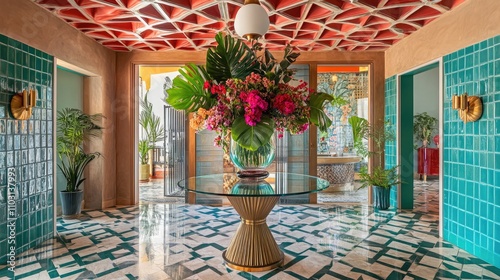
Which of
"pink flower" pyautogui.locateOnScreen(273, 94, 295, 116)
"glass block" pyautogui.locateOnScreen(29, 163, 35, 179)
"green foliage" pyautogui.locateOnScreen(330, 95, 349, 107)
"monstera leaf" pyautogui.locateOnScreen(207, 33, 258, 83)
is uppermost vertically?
"green foliage" pyautogui.locateOnScreen(330, 95, 349, 107)

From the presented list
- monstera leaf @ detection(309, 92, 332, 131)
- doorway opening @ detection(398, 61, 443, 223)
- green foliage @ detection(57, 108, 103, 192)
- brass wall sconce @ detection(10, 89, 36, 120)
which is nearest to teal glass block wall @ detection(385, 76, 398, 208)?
doorway opening @ detection(398, 61, 443, 223)

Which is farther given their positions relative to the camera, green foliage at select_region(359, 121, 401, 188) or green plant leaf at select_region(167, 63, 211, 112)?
green foliage at select_region(359, 121, 401, 188)

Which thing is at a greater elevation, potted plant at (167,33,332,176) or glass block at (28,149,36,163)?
potted plant at (167,33,332,176)

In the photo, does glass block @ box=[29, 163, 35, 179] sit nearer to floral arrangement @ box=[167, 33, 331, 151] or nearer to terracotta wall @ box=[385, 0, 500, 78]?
floral arrangement @ box=[167, 33, 331, 151]

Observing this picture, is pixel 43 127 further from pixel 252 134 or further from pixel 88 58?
pixel 252 134

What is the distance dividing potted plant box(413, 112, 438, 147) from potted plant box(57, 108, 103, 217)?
7.34 meters

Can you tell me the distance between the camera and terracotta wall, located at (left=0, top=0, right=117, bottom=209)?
9.66ft

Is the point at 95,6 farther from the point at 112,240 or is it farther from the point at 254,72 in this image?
the point at 112,240

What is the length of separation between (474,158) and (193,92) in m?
2.75

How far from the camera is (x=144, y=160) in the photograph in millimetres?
7840

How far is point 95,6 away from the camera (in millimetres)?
3234

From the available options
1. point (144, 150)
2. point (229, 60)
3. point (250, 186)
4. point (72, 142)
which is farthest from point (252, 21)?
point (144, 150)

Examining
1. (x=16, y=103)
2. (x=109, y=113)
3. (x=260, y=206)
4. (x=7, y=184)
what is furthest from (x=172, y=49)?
(x=260, y=206)

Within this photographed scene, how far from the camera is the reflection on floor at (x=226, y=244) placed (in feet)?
8.29
